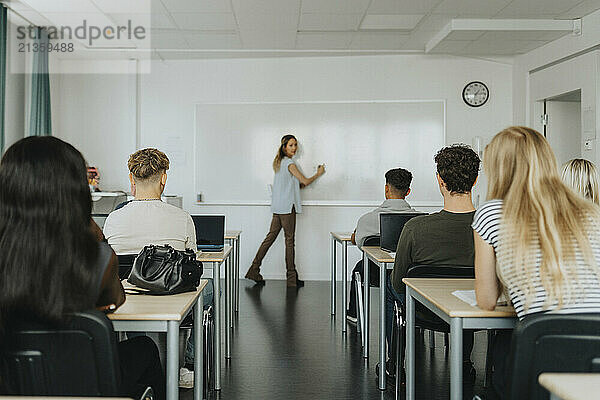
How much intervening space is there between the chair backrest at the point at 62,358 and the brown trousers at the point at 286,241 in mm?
5677

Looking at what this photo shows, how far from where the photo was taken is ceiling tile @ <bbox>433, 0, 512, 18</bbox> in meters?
5.59

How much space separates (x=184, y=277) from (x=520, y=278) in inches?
48.3

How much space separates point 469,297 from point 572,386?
107cm

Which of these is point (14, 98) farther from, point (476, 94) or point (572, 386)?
point (572, 386)

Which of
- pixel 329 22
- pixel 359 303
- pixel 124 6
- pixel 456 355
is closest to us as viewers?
pixel 456 355

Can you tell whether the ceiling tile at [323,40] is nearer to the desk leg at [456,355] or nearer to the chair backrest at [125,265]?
the chair backrest at [125,265]

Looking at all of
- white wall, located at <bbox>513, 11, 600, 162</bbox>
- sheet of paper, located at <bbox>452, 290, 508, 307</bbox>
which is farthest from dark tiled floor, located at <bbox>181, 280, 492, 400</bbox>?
white wall, located at <bbox>513, 11, 600, 162</bbox>

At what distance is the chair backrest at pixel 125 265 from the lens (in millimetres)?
3127

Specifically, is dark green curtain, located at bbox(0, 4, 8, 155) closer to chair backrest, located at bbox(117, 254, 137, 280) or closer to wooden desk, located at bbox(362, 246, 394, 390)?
chair backrest, located at bbox(117, 254, 137, 280)

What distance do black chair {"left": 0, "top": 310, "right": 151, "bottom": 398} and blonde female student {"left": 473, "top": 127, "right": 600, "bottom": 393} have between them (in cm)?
121

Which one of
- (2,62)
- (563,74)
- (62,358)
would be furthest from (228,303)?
(563,74)

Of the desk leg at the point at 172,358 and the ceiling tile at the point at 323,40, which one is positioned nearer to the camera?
the desk leg at the point at 172,358

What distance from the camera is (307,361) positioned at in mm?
4246

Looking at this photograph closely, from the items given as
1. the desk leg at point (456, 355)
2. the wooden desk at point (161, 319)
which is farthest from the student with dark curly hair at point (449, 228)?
the wooden desk at point (161, 319)
